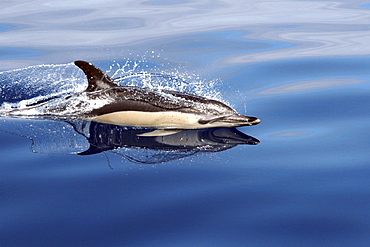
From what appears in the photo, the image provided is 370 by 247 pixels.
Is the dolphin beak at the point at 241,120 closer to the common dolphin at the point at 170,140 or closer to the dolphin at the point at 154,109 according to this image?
→ the dolphin at the point at 154,109

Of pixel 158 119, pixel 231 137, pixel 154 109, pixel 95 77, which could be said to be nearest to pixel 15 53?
pixel 95 77

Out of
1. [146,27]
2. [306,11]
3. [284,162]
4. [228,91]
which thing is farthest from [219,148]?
→ [306,11]

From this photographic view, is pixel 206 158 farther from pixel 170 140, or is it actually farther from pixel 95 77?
pixel 95 77

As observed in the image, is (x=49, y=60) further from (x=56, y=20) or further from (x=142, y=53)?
(x=56, y=20)

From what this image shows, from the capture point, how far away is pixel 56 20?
63.8 ft

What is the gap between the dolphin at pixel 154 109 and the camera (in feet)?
28.3

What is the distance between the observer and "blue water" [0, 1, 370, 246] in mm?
5203

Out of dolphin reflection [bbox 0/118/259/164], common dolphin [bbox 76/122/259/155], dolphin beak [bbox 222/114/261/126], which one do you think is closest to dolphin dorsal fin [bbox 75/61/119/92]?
dolphin reflection [bbox 0/118/259/164]

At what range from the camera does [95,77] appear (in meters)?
9.27

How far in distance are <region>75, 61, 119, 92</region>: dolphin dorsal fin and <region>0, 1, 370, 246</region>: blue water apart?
2.79 feet

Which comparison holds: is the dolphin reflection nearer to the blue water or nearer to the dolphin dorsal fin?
the blue water

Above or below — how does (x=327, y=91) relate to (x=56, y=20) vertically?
below

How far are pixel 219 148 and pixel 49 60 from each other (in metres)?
7.68

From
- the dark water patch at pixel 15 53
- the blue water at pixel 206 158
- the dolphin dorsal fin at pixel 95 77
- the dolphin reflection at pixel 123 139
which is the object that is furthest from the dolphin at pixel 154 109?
the dark water patch at pixel 15 53
